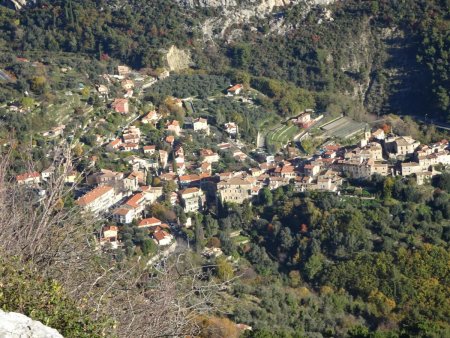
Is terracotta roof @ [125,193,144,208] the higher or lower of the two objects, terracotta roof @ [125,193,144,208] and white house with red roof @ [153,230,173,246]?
the higher

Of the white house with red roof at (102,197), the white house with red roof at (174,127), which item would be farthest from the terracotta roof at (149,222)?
the white house with red roof at (174,127)

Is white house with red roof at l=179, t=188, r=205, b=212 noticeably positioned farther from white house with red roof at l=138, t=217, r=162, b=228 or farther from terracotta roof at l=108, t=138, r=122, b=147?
terracotta roof at l=108, t=138, r=122, b=147

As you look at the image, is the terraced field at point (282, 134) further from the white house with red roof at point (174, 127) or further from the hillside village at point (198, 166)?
the white house with red roof at point (174, 127)

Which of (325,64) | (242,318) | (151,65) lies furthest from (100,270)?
(325,64)

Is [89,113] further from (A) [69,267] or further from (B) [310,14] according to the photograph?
(A) [69,267]

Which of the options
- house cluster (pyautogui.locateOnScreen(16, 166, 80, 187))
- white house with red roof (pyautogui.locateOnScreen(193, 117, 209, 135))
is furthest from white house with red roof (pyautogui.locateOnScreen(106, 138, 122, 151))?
house cluster (pyautogui.locateOnScreen(16, 166, 80, 187))
